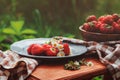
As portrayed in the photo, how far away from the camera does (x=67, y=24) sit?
3404 millimetres

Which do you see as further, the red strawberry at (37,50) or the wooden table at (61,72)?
the red strawberry at (37,50)

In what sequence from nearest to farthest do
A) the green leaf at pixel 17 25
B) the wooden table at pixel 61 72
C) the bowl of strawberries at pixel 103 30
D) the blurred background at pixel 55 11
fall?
the wooden table at pixel 61 72, the bowl of strawberries at pixel 103 30, the green leaf at pixel 17 25, the blurred background at pixel 55 11

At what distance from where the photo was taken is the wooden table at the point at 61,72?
130 centimetres

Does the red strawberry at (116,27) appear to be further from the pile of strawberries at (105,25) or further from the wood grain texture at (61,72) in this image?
the wood grain texture at (61,72)

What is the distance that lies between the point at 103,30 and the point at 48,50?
13.2 inches

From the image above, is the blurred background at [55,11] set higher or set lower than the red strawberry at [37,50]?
lower

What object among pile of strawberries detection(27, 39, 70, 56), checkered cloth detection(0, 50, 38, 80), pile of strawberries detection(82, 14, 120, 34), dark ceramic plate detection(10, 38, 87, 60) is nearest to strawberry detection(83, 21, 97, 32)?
pile of strawberries detection(82, 14, 120, 34)

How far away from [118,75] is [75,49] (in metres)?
0.23

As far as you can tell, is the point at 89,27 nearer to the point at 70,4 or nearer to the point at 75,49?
the point at 75,49

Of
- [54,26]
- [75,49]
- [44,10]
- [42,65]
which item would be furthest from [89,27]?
[44,10]

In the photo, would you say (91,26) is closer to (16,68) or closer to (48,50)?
(48,50)

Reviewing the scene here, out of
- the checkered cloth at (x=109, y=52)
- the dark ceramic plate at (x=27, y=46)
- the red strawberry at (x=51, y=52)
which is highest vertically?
the red strawberry at (x=51, y=52)

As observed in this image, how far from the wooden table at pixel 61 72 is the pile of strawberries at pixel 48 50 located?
6cm

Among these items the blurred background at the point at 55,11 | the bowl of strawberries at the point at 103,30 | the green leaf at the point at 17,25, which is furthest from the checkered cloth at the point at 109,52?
the blurred background at the point at 55,11
